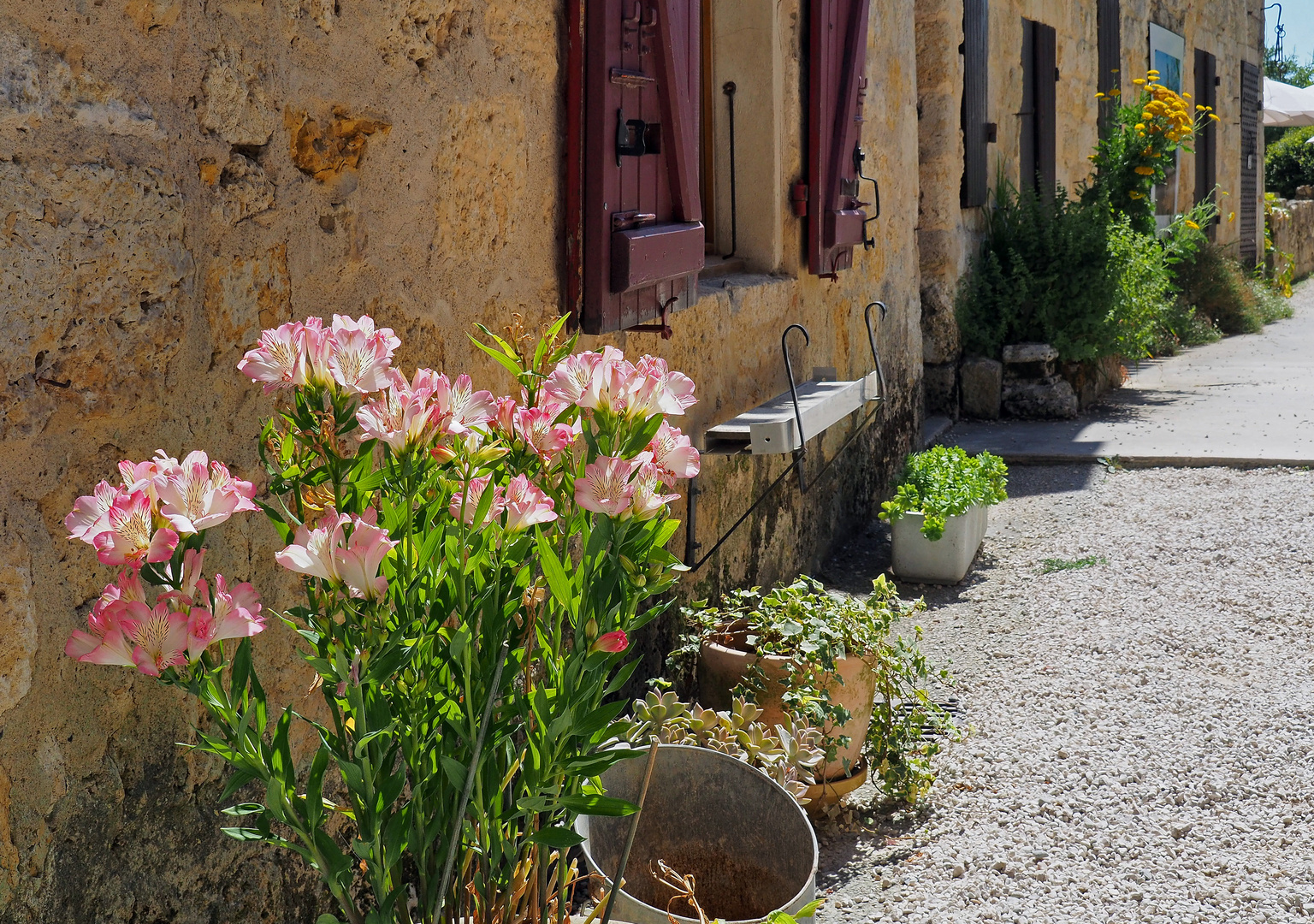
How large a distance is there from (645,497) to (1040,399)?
639 cm

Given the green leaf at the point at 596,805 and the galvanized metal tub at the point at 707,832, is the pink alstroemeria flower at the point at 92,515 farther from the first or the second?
the galvanized metal tub at the point at 707,832

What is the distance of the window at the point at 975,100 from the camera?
674 cm

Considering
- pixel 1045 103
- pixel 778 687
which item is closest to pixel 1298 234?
pixel 1045 103

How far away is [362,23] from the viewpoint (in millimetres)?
1931

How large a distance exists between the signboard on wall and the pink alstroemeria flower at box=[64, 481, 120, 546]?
1054 centimetres

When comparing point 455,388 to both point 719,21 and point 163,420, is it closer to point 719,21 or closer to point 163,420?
point 163,420

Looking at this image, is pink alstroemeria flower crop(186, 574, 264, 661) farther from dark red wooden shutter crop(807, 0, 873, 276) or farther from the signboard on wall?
the signboard on wall

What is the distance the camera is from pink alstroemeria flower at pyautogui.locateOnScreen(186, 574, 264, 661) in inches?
41.0

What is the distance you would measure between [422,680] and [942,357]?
20.1 feet

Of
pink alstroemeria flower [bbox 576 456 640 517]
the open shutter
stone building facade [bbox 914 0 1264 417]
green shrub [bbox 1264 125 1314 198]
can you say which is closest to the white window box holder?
the open shutter

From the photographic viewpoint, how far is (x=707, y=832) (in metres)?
2.04

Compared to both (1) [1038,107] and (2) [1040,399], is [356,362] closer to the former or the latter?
(2) [1040,399]

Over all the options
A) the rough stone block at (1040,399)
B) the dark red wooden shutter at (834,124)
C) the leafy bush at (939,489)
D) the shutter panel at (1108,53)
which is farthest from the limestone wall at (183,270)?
the shutter panel at (1108,53)

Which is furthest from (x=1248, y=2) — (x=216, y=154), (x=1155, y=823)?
(x=216, y=154)
